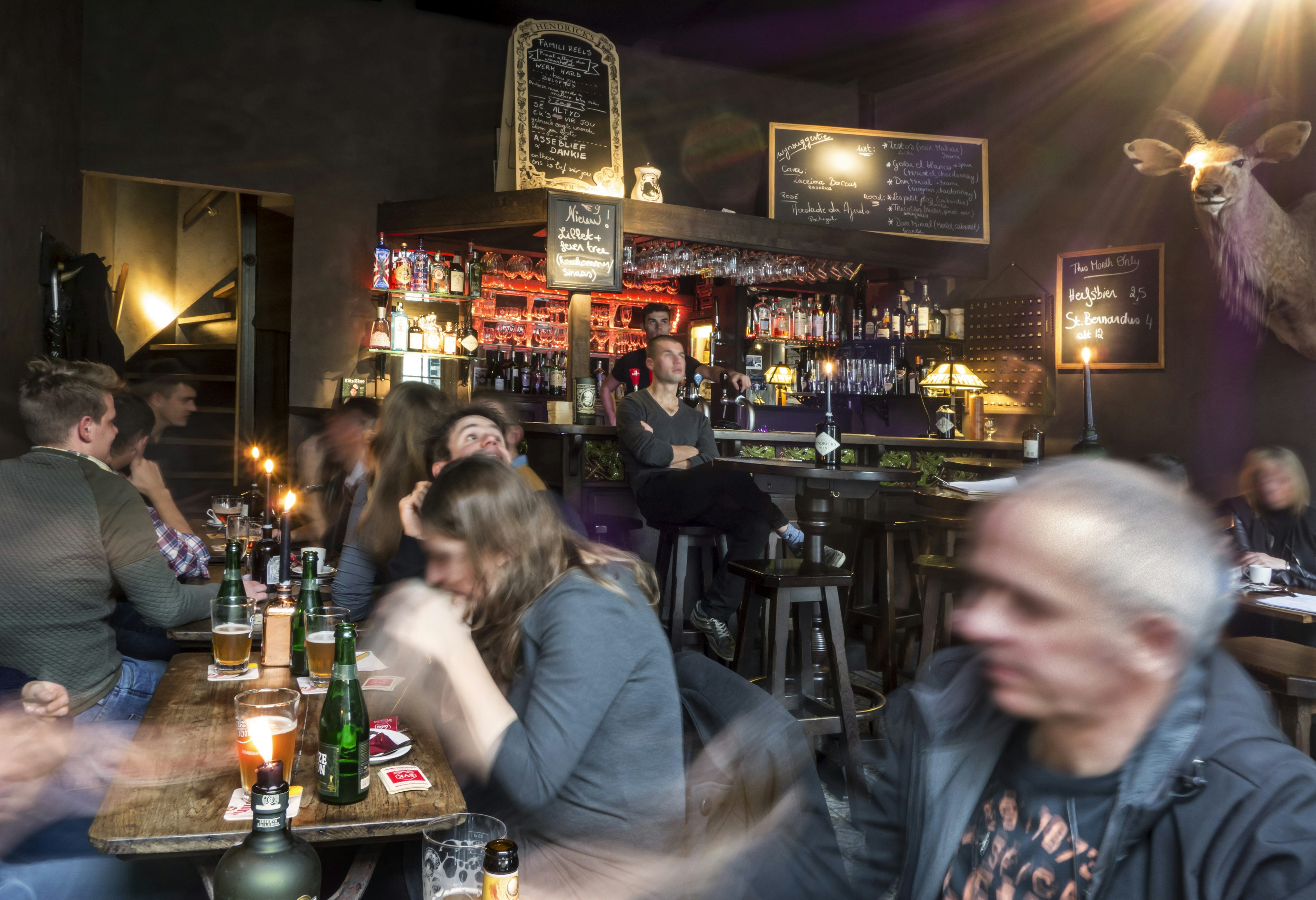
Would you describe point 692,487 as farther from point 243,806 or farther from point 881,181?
point 881,181

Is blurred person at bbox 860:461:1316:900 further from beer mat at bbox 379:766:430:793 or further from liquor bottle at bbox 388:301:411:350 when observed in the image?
liquor bottle at bbox 388:301:411:350

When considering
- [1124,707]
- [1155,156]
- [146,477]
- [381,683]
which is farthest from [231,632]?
[1155,156]

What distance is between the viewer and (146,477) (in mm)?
3373

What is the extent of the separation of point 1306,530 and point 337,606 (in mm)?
3835

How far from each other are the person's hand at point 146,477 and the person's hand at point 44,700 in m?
1.57

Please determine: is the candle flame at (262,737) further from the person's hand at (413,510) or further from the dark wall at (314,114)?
the dark wall at (314,114)

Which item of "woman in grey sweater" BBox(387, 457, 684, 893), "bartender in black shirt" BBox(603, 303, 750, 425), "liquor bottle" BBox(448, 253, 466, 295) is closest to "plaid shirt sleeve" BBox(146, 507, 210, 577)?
"woman in grey sweater" BBox(387, 457, 684, 893)

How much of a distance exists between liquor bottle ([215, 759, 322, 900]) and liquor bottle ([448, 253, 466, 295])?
5.36 meters

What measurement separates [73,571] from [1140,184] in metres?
6.28

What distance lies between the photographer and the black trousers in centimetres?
402

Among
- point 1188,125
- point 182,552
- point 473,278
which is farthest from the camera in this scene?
point 473,278

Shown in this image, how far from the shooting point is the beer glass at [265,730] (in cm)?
128

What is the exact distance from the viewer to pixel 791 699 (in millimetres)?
3301

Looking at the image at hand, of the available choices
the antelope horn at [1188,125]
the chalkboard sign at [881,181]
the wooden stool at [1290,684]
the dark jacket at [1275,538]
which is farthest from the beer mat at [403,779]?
the chalkboard sign at [881,181]
